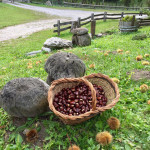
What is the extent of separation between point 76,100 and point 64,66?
996 mm

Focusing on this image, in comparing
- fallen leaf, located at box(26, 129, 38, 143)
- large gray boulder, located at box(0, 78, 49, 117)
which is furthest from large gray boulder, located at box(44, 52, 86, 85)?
fallen leaf, located at box(26, 129, 38, 143)

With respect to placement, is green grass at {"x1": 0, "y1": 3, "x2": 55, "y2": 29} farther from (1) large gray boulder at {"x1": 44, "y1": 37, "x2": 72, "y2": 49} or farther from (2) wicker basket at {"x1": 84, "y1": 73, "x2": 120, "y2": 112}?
(2) wicker basket at {"x1": 84, "y1": 73, "x2": 120, "y2": 112}

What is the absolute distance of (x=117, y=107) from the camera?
3.09 m

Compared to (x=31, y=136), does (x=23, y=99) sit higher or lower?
higher

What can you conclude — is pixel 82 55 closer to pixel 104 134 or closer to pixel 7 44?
pixel 104 134

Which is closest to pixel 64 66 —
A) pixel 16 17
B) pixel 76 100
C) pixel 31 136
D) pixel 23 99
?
pixel 76 100

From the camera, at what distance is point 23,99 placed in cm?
271

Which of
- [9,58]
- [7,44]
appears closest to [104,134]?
[9,58]

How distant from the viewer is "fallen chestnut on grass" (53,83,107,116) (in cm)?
253

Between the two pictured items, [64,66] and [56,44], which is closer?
[64,66]

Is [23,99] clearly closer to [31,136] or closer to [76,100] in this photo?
[31,136]

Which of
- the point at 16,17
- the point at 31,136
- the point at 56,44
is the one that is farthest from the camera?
the point at 16,17

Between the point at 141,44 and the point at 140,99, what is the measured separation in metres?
4.43

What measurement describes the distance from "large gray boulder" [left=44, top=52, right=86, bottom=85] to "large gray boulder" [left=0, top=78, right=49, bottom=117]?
62 cm
